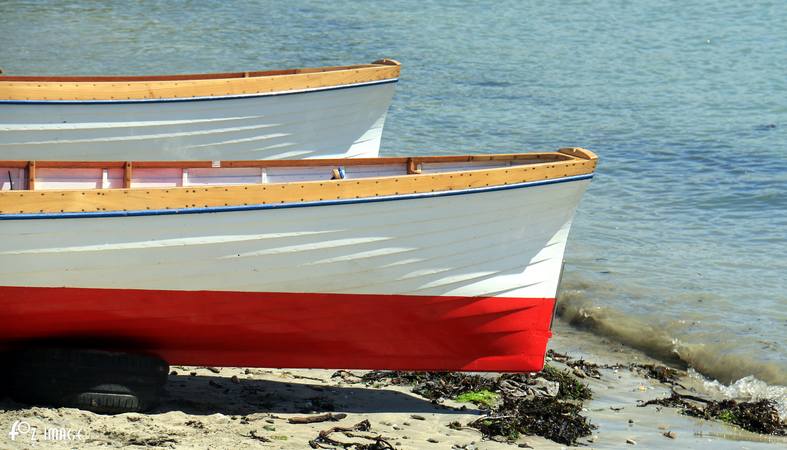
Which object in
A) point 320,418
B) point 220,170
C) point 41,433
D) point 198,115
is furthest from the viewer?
point 198,115

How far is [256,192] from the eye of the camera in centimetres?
627

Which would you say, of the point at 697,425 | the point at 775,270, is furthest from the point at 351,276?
the point at 775,270

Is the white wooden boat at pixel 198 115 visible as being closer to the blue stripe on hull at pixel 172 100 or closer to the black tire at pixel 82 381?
the blue stripe on hull at pixel 172 100

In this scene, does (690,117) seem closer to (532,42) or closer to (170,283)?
(532,42)

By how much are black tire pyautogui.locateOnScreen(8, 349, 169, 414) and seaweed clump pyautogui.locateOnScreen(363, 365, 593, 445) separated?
1.68 meters

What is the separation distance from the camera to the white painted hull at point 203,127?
30.0 ft

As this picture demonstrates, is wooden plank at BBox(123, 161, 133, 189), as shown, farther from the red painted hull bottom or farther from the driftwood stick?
the driftwood stick

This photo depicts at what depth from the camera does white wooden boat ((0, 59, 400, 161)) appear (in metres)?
9.09

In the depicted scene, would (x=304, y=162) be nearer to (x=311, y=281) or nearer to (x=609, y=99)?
(x=311, y=281)

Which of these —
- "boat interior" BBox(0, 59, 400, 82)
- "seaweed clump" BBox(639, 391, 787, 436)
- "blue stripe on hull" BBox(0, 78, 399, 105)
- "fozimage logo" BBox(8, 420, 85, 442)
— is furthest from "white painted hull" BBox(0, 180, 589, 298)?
"boat interior" BBox(0, 59, 400, 82)

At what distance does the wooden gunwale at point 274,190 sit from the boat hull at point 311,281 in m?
0.06

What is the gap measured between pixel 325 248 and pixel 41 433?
184 centimetres

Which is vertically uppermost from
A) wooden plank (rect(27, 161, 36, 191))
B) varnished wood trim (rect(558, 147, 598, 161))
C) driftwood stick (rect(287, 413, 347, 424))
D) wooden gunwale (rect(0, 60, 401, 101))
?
wooden gunwale (rect(0, 60, 401, 101))

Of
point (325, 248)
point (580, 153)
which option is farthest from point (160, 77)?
point (580, 153)
